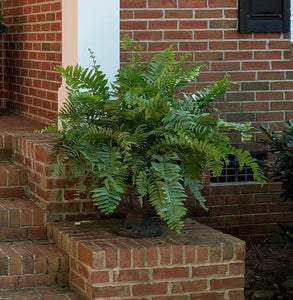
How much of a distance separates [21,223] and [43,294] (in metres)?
0.66

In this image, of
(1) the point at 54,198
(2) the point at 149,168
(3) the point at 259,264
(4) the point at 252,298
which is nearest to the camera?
(2) the point at 149,168

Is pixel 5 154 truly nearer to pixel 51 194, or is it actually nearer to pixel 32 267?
pixel 51 194

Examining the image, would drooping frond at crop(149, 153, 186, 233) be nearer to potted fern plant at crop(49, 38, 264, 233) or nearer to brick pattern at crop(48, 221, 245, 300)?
potted fern plant at crop(49, 38, 264, 233)

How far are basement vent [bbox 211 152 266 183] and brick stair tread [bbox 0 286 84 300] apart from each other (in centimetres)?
191

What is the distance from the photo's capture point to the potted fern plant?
4.60m

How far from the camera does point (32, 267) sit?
193 inches

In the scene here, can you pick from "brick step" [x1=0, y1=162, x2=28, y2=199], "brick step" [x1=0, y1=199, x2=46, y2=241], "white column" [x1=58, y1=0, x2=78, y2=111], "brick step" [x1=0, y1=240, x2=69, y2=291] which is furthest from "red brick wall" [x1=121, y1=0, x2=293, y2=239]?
"brick step" [x1=0, y1=240, x2=69, y2=291]

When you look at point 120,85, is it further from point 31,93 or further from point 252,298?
point 31,93

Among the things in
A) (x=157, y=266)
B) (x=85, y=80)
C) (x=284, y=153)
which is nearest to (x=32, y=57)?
(x=85, y=80)

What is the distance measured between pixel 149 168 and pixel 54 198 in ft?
2.64

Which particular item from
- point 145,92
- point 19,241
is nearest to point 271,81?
point 145,92

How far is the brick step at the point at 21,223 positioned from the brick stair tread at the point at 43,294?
0.51 metres

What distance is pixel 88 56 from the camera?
570 cm

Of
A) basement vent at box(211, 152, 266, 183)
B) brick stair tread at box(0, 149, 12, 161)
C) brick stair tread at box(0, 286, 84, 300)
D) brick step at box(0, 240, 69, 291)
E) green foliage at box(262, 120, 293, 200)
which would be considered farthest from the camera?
basement vent at box(211, 152, 266, 183)
